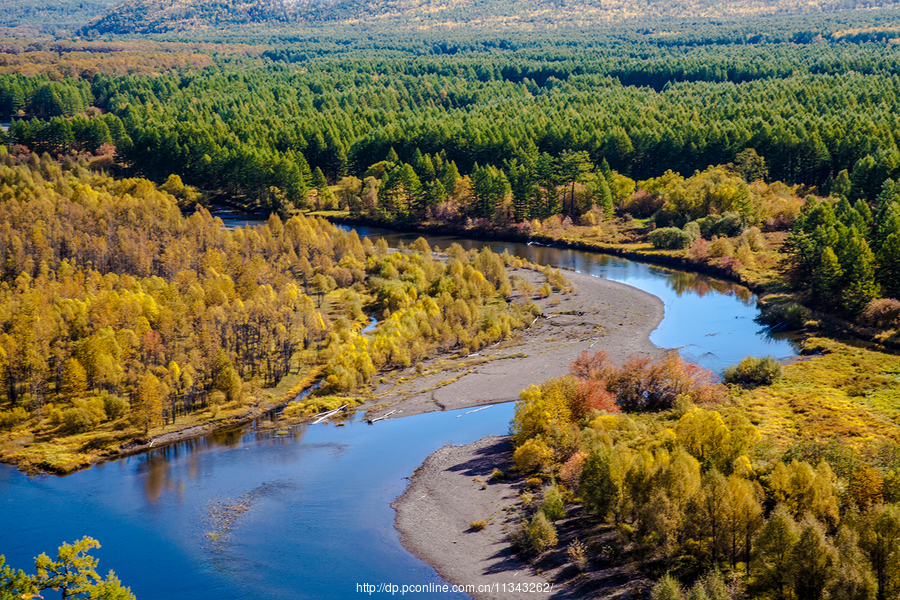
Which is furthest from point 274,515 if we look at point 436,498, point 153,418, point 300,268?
point 300,268

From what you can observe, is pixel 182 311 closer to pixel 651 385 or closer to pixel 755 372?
pixel 651 385

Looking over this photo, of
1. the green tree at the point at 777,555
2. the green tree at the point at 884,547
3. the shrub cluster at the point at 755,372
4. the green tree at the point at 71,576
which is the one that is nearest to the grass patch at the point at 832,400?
the shrub cluster at the point at 755,372

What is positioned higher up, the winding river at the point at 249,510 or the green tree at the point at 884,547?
the green tree at the point at 884,547

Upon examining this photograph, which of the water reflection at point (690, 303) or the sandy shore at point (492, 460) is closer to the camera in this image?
the sandy shore at point (492, 460)

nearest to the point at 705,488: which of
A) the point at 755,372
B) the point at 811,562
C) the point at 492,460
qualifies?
the point at 811,562

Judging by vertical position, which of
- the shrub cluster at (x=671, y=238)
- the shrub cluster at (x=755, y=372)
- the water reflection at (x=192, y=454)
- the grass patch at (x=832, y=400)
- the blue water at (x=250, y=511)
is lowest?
the blue water at (x=250, y=511)

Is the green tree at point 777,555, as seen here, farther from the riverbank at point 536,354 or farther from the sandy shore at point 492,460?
the riverbank at point 536,354

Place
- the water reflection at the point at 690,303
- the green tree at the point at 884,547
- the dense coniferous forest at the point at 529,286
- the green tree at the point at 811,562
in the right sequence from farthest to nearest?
the water reflection at the point at 690,303, the dense coniferous forest at the point at 529,286, the green tree at the point at 811,562, the green tree at the point at 884,547

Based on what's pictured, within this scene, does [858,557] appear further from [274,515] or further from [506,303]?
[506,303]
